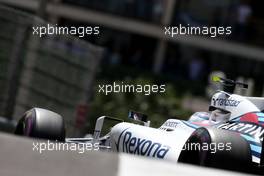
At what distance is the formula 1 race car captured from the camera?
715 centimetres

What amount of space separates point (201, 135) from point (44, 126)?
4.99ft

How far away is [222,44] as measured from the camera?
31.9 meters

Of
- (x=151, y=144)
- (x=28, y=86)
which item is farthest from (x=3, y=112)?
(x=151, y=144)

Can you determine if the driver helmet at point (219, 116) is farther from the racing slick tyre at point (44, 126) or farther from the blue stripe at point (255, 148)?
the racing slick tyre at point (44, 126)

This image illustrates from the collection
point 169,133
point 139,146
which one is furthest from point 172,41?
point 139,146

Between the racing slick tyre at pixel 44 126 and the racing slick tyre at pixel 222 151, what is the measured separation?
4.62 ft

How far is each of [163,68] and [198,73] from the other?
310 centimetres

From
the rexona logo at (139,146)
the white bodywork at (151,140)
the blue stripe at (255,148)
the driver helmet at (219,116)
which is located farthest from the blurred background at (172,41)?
the blue stripe at (255,148)

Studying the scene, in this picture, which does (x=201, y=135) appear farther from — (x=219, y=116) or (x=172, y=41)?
(x=172, y=41)


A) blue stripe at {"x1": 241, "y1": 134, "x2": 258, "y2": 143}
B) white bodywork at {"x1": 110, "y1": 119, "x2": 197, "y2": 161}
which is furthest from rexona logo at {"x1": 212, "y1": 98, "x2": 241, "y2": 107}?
blue stripe at {"x1": 241, "y1": 134, "x2": 258, "y2": 143}

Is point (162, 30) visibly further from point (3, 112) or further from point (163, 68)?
point (3, 112)

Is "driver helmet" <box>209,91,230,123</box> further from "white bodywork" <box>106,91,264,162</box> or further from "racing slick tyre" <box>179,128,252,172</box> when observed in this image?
"racing slick tyre" <box>179,128,252,172</box>

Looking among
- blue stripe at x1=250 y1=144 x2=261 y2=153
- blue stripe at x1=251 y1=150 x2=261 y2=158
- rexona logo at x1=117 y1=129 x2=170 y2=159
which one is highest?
blue stripe at x1=250 y1=144 x2=261 y2=153

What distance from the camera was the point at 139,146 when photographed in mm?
7949
